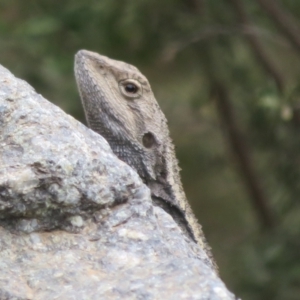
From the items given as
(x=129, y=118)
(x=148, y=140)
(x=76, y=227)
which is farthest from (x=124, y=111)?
(x=76, y=227)

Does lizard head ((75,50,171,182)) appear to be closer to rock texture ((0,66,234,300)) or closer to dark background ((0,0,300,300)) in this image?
rock texture ((0,66,234,300))

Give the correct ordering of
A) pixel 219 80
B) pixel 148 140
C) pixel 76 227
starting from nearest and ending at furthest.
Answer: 1. pixel 76 227
2. pixel 148 140
3. pixel 219 80

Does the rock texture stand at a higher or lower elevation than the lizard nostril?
lower

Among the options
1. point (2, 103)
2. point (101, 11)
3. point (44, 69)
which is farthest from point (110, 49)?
point (2, 103)

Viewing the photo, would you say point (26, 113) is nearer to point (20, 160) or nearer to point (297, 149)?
point (20, 160)

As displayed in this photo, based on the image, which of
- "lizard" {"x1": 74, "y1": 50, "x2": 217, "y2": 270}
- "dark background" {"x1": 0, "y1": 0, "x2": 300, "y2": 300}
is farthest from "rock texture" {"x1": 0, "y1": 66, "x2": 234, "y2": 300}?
"dark background" {"x1": 0, "y1": 0, "x2": 300, "y2": 300}

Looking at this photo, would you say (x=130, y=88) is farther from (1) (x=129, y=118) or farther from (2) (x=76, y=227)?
(2) (x=76, y=227)
